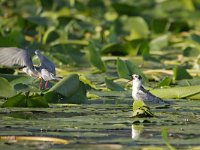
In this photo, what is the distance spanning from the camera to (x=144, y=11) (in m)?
11.5

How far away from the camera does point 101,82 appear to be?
6.68 m

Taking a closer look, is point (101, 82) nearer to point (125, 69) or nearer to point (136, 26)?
point (125, 69)

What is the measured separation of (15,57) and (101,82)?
0.93 metres

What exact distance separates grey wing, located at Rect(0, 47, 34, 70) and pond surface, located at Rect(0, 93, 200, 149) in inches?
26.3

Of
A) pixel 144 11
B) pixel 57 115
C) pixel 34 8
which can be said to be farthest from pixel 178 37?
pixel 57 115

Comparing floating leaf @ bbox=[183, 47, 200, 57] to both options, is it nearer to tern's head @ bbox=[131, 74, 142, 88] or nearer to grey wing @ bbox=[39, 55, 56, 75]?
tern's head @ bbox=[131, 74, 142, 88]

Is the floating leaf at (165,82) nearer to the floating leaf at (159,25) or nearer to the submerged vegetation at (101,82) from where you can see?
the submerged vegetation at (101,82)

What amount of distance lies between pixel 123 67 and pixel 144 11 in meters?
5.08

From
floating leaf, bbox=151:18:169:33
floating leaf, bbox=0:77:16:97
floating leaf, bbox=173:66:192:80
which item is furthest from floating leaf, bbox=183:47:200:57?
floating leaf, bbox=0:77:16:97

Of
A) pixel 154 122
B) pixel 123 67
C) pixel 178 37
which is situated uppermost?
pixel 178 37

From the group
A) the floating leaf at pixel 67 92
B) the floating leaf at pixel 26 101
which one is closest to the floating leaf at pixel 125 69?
the floating leaf at pixel 67 92

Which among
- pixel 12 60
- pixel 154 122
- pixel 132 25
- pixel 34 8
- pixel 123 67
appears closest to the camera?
pixel 154 122

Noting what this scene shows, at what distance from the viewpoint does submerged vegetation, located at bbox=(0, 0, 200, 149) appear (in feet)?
14.5

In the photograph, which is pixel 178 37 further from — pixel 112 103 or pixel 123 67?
pixel 112 103
